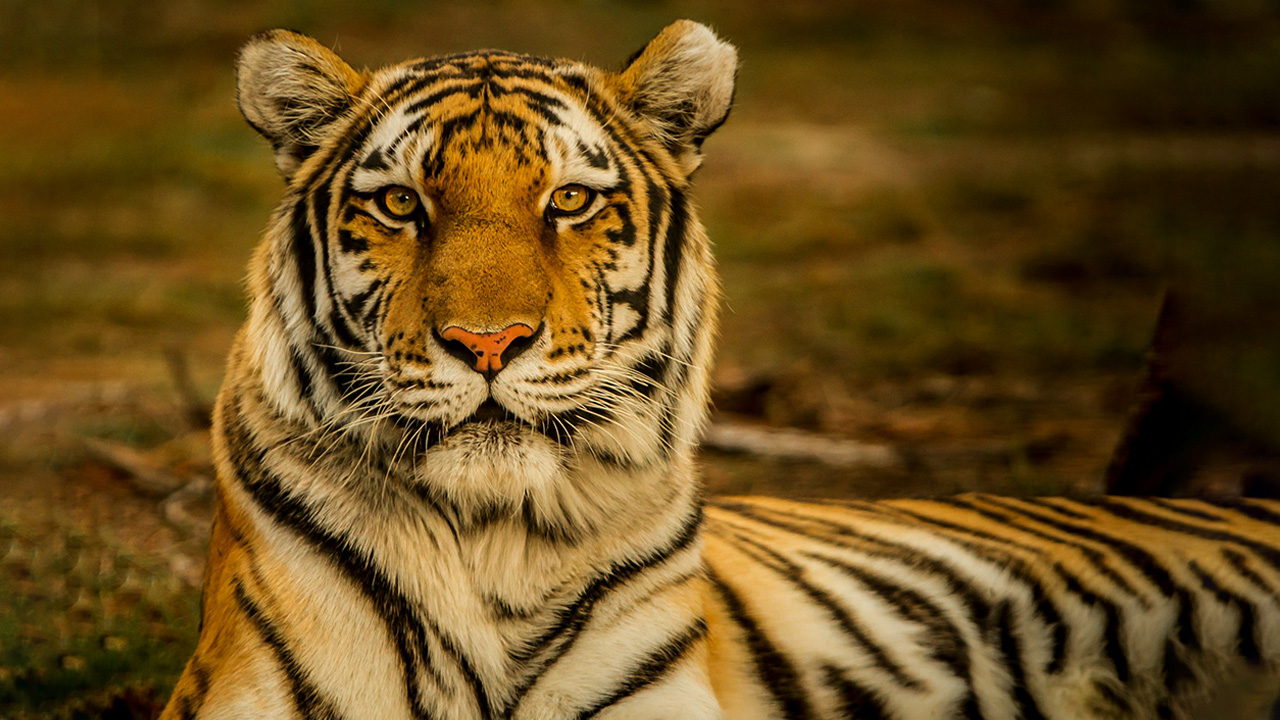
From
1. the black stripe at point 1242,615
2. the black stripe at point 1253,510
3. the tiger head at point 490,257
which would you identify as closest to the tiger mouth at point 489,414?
the tiger head at point 490,257

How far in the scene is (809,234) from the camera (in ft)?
22.3

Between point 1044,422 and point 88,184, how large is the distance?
18.6ft

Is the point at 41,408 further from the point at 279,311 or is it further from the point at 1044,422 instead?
the point at 1044,422

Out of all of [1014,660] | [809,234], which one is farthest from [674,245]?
[809,234]

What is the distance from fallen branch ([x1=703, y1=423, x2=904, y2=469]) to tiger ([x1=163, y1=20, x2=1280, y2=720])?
1514mm

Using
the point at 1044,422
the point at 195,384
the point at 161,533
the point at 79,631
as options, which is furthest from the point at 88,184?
the point at 1044,422

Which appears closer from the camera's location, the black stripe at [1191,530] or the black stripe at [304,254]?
the black stripe at [304,254]

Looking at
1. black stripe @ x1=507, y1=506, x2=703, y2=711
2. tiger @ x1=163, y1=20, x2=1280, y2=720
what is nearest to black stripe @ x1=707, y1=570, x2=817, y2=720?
tiger @ x1=163, y1=20, x2=1280, y2=720

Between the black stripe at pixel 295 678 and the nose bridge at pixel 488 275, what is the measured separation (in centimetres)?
50

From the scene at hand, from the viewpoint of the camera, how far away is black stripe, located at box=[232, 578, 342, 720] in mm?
1726

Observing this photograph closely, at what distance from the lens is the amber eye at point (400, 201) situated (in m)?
1.84

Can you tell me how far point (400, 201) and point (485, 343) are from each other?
310mm

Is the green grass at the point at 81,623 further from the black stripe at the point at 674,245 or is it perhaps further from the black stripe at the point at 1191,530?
the black stripe at the point at 1191,530

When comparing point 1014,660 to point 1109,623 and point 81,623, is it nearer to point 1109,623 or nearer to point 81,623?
point 1109,623
